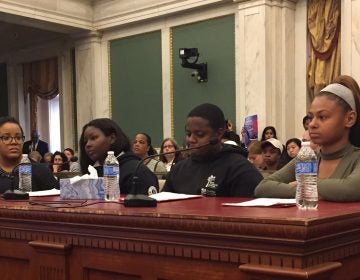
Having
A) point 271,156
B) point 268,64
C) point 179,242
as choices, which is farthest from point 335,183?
point 268,64

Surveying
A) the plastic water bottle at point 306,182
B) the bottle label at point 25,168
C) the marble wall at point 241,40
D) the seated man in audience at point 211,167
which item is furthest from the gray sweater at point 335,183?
the marble wall at point 241,40

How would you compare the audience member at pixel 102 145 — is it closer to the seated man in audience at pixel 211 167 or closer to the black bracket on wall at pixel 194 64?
the seated man in audience at pixel 211 167

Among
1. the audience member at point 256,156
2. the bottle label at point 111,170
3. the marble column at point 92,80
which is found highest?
the marble column at point 92,80

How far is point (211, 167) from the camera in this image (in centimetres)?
276

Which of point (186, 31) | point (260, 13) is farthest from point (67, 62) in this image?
point (260, 13)

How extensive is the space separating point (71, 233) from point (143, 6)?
24.5ft

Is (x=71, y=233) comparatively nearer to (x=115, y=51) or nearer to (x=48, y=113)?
(x=115, y=51)

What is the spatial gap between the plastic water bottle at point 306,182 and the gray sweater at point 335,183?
15cm

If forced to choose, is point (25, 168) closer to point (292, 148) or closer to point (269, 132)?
point (292, 148)

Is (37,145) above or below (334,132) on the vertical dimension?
below

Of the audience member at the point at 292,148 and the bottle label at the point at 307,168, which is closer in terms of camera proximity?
the bottle label at the point at 307,168

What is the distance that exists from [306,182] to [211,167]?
46.3 inches

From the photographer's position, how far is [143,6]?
8898mm

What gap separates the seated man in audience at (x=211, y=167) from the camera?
2656 mm
